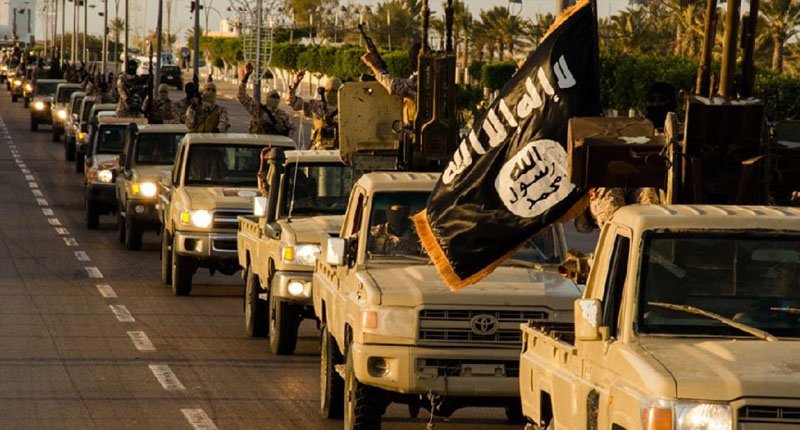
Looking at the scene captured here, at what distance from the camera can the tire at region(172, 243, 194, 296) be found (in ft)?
77.2

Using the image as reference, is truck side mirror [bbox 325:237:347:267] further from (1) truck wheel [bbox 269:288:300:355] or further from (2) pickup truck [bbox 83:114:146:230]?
(2) pickup truck [bbox 83:114:146:230]

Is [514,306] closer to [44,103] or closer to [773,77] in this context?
[773,77]

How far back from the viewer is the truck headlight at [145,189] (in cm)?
2888

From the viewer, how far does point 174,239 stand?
23656 mm

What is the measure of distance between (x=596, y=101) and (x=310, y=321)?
10.5 metres

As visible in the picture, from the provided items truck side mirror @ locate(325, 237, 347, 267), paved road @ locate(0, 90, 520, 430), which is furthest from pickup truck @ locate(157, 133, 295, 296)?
truck side mirror @ locate(325, 237, 347, 267)

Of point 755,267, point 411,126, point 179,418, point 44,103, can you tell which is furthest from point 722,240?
point 44,103

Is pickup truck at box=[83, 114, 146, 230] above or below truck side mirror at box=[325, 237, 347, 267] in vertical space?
below

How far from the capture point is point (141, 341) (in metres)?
19.1

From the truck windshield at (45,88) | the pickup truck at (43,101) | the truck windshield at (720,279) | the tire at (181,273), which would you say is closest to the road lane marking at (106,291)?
the tire at (181,273)

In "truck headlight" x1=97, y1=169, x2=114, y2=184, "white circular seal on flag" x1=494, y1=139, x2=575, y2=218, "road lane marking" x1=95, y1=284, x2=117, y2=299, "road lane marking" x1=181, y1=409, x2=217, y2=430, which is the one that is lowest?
"road lane marking" x1=95, y1=284, x2=117, y2=299

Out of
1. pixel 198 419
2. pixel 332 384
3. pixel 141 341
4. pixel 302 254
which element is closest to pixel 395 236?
pixel 332 384

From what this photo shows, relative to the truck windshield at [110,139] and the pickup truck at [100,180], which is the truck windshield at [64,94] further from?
the pickup truck at [100,180]

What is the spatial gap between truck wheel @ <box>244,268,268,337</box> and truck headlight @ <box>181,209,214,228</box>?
12.1 feet
